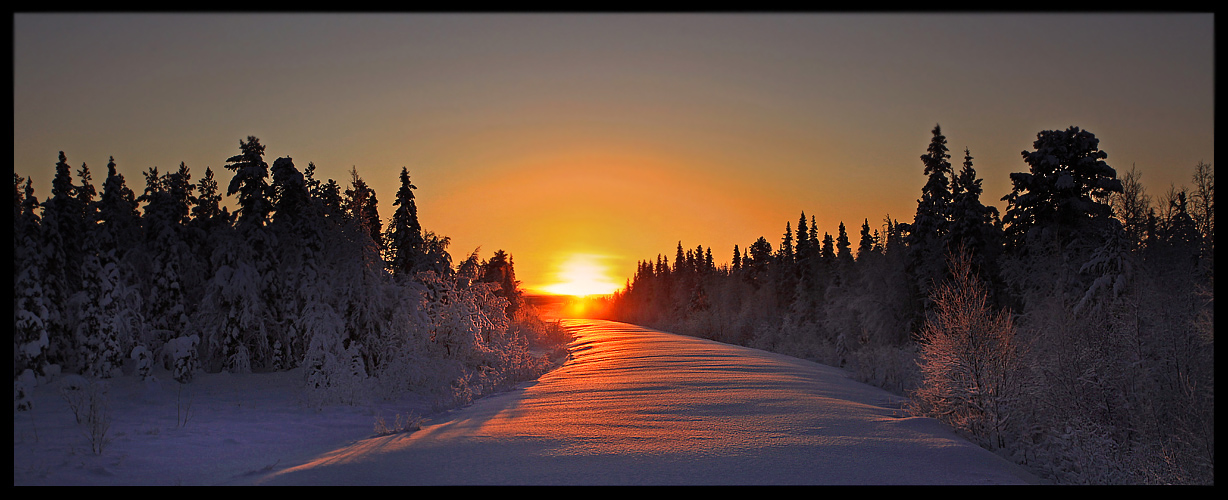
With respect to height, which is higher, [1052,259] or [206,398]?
[1052,259]

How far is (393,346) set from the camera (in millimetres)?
17922

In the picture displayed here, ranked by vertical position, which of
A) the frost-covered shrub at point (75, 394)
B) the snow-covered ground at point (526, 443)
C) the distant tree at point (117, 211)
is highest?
the distant tree at point (117, 211)

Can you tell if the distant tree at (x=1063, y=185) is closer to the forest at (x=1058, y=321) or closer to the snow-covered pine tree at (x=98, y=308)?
the forest at (x=1058, y=321)

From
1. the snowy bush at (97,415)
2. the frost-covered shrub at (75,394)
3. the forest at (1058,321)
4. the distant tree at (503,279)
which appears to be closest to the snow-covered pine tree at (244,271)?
the snowy bush at (97,415)

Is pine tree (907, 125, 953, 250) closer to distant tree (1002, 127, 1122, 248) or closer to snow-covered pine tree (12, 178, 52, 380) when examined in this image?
distant tree (1002, 127, 1122, 248)

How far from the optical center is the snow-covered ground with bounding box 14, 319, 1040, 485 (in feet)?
21.6

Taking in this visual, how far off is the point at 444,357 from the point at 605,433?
11.8m

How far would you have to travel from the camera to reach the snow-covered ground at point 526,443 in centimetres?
657

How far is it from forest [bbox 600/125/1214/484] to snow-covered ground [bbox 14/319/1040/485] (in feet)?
4.86

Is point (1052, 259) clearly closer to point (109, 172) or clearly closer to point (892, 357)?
point (892, 357)

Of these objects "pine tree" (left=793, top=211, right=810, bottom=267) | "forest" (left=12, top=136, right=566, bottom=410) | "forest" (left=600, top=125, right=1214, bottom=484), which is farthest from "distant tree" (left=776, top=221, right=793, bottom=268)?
"forest" (left=12, top=136, right=566, bottom=410)

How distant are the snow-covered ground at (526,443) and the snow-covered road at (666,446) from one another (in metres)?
0.04

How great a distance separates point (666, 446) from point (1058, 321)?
35.6 feet
